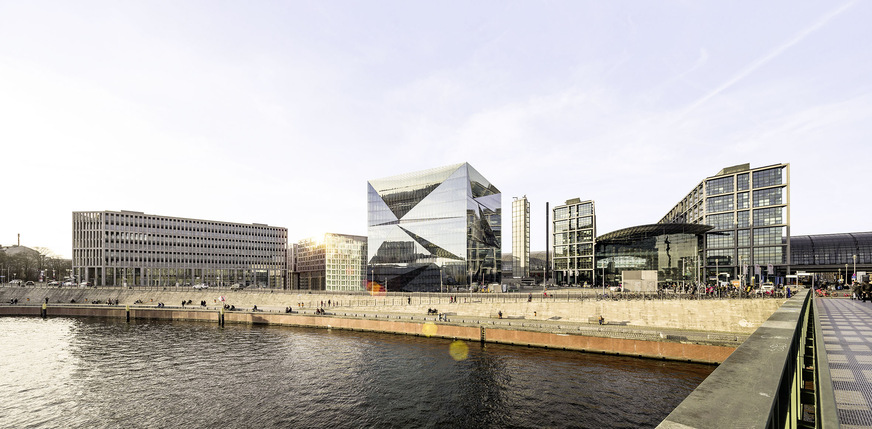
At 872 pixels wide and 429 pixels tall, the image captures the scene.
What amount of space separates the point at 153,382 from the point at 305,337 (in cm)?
2514

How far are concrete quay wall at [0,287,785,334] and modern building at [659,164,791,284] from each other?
64773mm

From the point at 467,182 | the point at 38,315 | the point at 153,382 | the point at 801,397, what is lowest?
the point at 38,315

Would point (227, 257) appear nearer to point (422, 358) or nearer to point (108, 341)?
point (108, 341)

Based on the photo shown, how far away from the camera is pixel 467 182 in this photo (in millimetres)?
105688

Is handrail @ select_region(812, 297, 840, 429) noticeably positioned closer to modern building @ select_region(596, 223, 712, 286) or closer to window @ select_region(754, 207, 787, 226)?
modern building @ select_region(596, 223, 712, 286)

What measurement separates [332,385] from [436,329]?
24.6 meters

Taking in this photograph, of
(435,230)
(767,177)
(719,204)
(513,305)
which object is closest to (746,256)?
(719,204)

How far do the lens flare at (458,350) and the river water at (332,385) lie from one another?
13 centimetres

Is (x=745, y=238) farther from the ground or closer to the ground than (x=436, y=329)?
farther from the ground

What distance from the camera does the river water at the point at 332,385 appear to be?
97.0ft

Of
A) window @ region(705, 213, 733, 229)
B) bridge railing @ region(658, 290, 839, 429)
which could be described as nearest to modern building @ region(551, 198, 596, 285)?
window @ region(705, 213, 733, 229)

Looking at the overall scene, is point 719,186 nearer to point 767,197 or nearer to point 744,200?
point 744,200

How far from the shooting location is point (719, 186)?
115 meters

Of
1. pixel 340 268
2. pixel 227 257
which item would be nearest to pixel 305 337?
pixel 340 268
